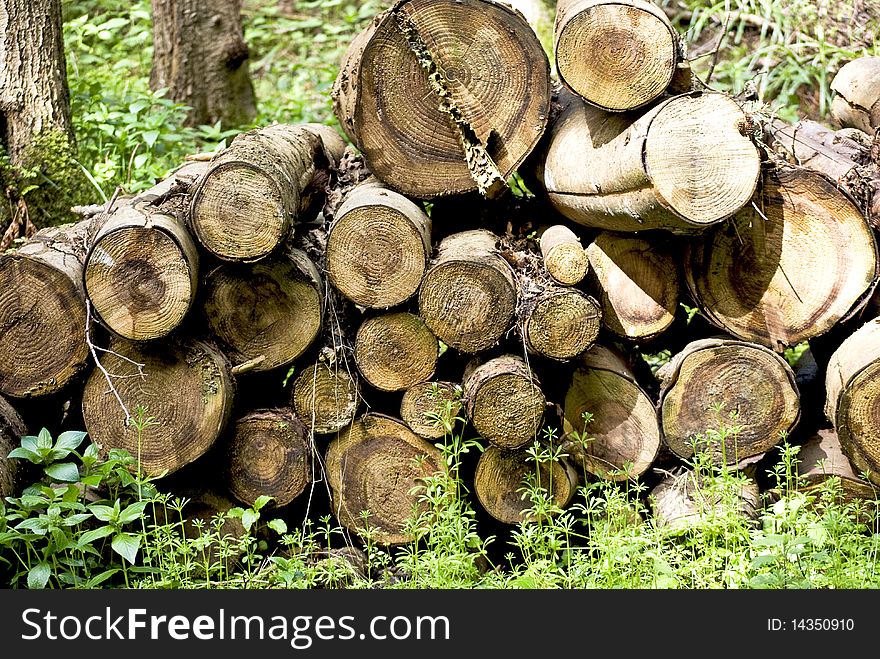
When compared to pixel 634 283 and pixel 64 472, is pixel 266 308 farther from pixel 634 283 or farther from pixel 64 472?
pixel 634 283

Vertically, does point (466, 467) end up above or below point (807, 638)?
below

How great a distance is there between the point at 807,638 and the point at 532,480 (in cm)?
115

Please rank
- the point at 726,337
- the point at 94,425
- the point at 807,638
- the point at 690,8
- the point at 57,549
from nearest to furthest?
1. the point at 807,638
2. the point at 57,549
3. the point at 94,425
4. the point at 726,337
5. the point at 690,8

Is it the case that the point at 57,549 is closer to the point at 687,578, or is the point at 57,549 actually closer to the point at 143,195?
the point at 143,195

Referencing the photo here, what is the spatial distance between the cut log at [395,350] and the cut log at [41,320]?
1.01 meters

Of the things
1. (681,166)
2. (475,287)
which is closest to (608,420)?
(475,287)

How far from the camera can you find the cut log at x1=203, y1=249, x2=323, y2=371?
3582mm

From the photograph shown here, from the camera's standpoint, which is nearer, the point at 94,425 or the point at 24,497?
the point at 24,497

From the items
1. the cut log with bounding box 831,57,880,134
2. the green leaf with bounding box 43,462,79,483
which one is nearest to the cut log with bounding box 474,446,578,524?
the green leaf with bounding box 43,462,79,483

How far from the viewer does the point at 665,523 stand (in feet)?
12.2

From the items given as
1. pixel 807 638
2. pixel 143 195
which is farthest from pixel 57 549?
pixel 807 638

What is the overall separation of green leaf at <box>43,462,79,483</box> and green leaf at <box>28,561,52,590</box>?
11.5 inches

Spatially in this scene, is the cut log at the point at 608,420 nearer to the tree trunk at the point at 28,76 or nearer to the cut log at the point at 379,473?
the cut log at the point at 379,473

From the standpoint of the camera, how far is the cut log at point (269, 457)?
377 cm
